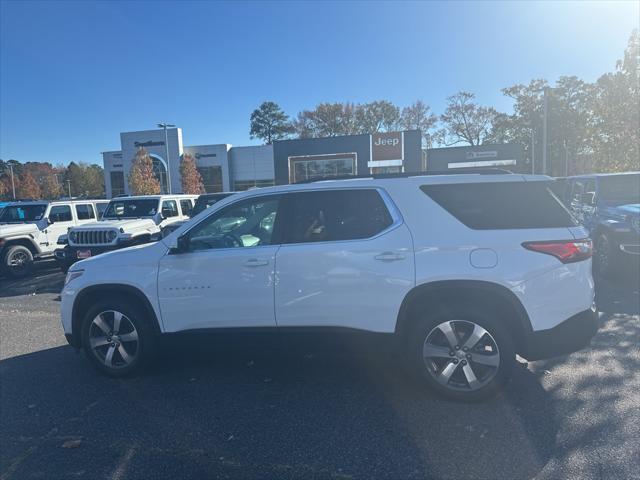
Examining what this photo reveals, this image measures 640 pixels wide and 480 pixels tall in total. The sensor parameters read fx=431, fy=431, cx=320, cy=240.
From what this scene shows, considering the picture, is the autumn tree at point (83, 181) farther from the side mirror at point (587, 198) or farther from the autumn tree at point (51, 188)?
the side mirror at point (587, 198)

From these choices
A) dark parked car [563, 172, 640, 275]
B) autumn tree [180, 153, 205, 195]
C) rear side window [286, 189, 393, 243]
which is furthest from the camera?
autumn tree [180, 153, 205, 195]

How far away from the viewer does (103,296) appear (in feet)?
13.7

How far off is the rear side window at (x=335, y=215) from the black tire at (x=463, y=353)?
87 cm

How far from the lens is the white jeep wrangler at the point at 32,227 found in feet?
33.3

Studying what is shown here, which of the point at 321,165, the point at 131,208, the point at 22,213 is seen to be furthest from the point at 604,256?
the point at 321,165

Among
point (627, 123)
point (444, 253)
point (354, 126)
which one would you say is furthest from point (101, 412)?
point (354, 126)

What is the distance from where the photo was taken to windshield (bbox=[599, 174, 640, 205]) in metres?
8.65

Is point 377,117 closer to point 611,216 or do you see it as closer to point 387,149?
point 387,149

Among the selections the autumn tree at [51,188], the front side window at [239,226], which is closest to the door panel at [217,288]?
the front side window at [239,226]

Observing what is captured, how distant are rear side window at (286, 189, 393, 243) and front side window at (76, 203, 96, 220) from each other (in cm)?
1024

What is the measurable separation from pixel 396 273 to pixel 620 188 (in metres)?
7.71

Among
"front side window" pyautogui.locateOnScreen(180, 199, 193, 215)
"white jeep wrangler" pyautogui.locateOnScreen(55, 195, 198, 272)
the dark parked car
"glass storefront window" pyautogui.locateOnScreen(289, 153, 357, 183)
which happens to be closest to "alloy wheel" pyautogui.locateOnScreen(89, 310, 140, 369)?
"white jeep wrangler" pyautogui.locateOnScreen(55, 195, 198, 272)

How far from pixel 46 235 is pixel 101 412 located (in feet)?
29.9

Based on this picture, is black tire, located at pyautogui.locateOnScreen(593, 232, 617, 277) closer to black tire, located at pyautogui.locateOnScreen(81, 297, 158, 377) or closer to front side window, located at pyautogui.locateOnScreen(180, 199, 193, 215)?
black tire, located at pyautogui.locateOnScreen(81, 297, 158, 377)
